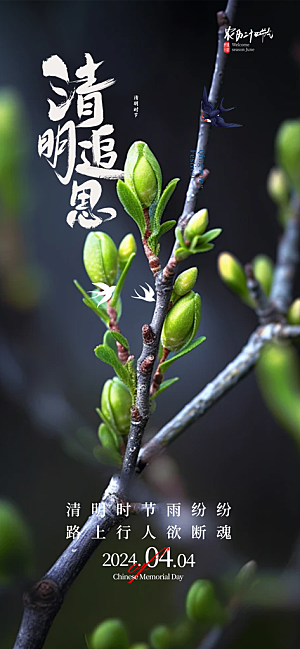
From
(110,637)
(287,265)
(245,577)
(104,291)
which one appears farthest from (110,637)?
(287,265)

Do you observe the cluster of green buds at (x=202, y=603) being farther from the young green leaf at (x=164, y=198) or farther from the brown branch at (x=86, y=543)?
the young green leaf at (x=164, y=198)

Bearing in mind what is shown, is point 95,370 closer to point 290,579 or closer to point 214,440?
point 214,440

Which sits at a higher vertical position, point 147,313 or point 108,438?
point 147,313

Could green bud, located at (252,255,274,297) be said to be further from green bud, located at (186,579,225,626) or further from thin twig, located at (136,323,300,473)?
green bud, located at (186,579,225,626)

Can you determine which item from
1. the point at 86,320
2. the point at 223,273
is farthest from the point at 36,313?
the point at 223,273

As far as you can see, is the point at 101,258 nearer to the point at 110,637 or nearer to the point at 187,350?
the point at 187,350

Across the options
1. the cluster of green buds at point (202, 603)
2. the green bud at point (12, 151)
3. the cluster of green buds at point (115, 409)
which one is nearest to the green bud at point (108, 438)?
the cluster of green buds at point (115, 409)
